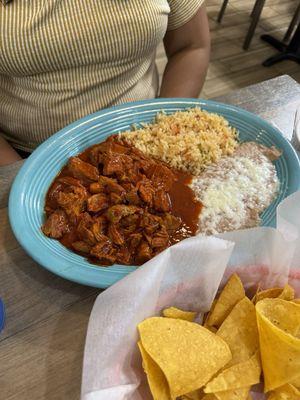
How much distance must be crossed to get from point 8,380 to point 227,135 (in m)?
0.89

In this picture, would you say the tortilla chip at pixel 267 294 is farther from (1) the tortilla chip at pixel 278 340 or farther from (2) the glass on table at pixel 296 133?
(2) the glass on table at pixel 296 133

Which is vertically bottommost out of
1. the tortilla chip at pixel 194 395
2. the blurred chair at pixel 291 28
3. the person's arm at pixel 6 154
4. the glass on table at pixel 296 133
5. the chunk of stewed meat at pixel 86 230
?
the blurred chair at pixel 291 28

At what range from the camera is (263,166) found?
125 cm

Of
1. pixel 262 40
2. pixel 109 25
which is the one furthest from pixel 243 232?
pixel 262 40

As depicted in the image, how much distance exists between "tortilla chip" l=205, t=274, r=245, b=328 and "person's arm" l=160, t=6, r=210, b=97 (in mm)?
885

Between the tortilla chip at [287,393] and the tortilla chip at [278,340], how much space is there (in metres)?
0.02

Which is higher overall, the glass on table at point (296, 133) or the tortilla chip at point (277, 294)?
the glass on table at point (296, 133)

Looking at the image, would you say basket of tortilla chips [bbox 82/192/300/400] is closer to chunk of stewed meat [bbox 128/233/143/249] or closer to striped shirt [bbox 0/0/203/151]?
chunk of stewed meat [bbox 128/233/143/249]

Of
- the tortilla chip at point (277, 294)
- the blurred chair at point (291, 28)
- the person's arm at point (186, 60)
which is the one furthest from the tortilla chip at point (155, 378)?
the blurred chair at point (291, 28)

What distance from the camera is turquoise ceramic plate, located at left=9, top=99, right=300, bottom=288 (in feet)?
3.20

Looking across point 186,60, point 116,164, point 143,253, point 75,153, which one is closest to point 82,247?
point 143,253

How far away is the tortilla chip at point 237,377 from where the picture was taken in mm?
758

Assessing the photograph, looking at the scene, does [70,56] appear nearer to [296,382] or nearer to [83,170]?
[83,170]

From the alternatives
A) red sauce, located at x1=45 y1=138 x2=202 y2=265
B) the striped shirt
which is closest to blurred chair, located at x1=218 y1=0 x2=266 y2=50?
the striped shirt
